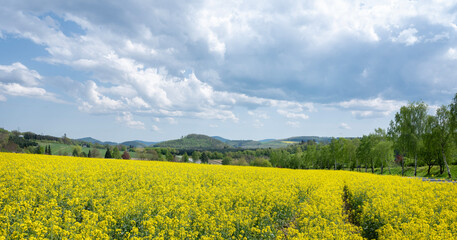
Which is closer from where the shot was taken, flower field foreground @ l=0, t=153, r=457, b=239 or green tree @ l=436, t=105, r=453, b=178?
flower field foreground @ l=0, t=153, r=457, b=239

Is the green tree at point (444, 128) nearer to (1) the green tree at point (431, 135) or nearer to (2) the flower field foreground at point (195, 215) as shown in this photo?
(1) the green tree at point (431, 135)

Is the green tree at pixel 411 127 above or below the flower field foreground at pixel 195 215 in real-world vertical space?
above

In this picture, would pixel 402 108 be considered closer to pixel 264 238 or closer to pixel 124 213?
pixel 264 238

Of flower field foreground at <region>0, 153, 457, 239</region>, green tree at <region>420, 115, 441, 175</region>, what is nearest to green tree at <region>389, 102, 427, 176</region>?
green tree at <region>420, 115, 441, 175</region>

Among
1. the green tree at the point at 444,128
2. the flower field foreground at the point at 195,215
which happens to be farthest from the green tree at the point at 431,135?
the flower field foreground at the point at 195,215

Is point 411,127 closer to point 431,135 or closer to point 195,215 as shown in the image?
point 431,135

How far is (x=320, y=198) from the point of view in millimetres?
12695

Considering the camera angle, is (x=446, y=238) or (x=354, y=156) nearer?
(x=446, y=238)

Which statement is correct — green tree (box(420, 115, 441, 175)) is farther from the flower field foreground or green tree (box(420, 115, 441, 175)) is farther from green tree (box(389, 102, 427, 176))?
the flower field foreground

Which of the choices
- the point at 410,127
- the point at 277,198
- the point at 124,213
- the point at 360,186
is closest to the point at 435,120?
the point at 410,127

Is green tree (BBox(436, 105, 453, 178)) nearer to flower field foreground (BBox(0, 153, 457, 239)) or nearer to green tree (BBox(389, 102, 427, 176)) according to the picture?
green tree (BBox(389, 102, 427, 176))

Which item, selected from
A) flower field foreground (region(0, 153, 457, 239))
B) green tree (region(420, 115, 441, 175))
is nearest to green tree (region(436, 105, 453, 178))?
green tree (region(420, 115, 441, 175))

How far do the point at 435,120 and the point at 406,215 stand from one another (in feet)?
150

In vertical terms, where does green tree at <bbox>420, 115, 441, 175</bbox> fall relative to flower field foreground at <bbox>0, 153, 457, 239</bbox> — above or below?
above
